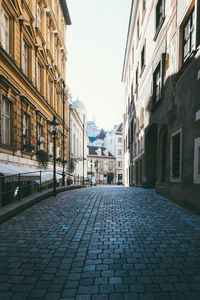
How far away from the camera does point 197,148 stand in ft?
20.7

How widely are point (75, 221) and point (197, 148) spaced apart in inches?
174

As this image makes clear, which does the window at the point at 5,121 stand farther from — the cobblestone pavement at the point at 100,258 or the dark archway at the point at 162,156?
the dark archway at the point at 162,156

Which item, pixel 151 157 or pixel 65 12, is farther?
pixel 65 12

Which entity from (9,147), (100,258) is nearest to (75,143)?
(9,147)

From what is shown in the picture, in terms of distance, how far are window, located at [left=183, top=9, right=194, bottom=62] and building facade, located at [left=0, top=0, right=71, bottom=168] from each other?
8452mm

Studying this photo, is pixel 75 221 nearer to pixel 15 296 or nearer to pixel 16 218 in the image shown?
pixel 16 218

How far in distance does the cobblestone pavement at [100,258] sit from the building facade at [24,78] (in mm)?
6936

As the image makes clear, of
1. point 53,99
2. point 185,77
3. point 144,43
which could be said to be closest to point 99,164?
point 53,99

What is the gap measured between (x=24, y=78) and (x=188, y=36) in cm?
949

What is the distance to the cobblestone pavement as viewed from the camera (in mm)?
2529

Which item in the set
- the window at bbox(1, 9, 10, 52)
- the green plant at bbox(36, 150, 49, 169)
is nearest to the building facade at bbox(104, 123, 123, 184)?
the green plant at bbox(36, 150, 49, 169)

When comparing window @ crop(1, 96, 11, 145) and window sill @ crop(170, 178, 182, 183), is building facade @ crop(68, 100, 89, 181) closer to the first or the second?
window @ crop(1, 96, 11, 145)

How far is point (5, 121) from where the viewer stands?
1112cm

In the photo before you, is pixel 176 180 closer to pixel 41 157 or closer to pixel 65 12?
pixel 41 157
